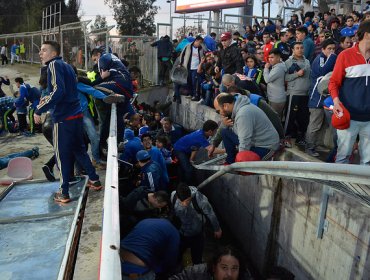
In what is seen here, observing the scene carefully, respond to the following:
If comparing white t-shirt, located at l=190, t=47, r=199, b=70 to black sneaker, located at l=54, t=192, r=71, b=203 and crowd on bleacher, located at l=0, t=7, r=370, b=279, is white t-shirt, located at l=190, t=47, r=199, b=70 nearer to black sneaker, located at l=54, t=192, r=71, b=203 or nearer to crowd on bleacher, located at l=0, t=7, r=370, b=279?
crowd on bleacher, located at l=0, t=7, r=370, b=279

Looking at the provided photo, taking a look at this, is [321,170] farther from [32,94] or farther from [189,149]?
[32,94]

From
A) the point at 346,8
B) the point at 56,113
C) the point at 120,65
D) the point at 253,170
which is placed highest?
the point at 346,8

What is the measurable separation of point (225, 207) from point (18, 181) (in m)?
4.00

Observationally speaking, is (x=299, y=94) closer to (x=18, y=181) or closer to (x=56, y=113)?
(x=56, y=113)

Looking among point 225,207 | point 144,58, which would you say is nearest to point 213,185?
point 225,207

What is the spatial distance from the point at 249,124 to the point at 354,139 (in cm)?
120

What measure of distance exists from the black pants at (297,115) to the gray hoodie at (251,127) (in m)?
1.60

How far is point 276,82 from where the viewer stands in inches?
247

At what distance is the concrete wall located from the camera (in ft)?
12.0

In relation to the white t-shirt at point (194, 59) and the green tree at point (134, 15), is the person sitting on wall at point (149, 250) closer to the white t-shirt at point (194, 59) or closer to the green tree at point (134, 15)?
the white t-shirt at point (194, 59)

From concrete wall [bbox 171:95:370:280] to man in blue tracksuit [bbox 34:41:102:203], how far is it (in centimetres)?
269

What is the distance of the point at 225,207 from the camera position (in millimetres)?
7484

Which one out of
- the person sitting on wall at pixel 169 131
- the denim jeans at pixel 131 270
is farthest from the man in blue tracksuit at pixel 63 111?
the person sitting on wall at pixel 169 131

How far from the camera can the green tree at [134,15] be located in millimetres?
36219
